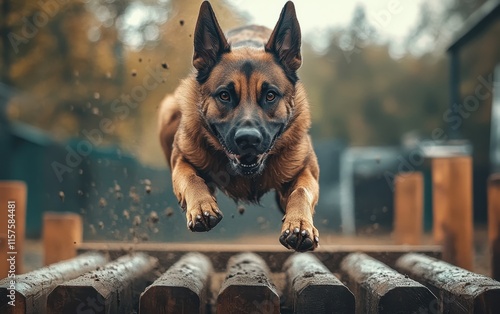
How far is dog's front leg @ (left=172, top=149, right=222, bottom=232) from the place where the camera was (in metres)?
4.17

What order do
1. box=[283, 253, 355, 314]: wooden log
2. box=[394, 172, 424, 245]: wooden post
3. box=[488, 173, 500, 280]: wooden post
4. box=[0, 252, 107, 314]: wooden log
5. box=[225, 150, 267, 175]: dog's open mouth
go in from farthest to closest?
box=[394, 172, 424, 245]: wooden post, box=[488, 173, 500, 280]: wooden post, box=[225, 150, 267, 175]: dog's open mouth, box=[283, 253, 355, 314]: wooden log, box=[0, 252, 107, 314]: wooden log

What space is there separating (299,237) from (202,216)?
0.66 meters

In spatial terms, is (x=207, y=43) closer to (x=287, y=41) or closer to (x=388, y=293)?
(x=287, y=41)

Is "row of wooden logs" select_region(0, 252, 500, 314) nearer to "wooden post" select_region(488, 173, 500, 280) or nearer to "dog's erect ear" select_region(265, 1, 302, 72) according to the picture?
"wooden post" select_region(488, 173, 500, 280)

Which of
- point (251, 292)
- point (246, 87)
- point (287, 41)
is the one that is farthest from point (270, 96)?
point (251, 292)

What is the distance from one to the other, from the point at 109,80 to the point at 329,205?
7.78m

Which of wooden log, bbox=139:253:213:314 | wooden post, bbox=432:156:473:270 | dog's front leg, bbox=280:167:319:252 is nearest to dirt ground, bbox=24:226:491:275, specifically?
wooden post, bbox=432:156:473:270

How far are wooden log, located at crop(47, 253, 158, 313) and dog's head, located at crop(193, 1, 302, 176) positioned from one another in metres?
1.20

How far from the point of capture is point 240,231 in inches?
698

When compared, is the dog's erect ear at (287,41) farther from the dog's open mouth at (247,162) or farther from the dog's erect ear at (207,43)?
the dog's open mouth at (247,162)

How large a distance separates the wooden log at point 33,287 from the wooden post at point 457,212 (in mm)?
3943

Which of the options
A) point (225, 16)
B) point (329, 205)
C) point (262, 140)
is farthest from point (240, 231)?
point (262, 140)

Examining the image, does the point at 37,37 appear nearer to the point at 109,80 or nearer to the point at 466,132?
the point at 109,80

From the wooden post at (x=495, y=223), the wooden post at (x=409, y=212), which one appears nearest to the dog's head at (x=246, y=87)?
the wooden post at (x=495, y=223)
